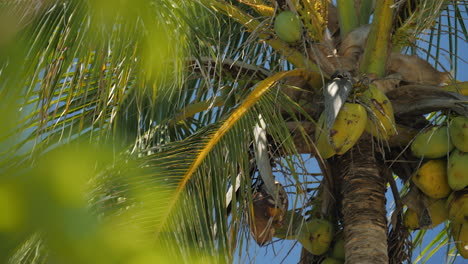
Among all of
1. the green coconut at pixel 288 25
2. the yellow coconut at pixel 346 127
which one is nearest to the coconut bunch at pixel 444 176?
the yellow coconut at pixel 346 127

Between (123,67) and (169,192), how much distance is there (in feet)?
1.86

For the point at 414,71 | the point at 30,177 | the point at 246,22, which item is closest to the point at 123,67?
the point at 246,22

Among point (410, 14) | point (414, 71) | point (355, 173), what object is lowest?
point (355, 173)

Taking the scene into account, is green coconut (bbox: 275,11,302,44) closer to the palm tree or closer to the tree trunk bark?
the palm tree

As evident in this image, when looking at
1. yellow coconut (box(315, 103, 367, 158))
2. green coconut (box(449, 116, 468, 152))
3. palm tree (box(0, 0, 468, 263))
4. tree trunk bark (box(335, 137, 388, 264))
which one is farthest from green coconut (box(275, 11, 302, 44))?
green coconut (box(449, 116, 468, 152))

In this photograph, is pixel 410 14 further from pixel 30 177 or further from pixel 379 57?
pixel 30 177

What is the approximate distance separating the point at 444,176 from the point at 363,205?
0.37 m

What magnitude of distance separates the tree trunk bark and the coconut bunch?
168 mm

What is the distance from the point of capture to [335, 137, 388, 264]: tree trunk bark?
2730mm

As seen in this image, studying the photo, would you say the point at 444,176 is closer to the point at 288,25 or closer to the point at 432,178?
the point at 432,178

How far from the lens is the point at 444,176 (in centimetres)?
281

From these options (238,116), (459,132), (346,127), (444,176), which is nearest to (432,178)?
(444,176)

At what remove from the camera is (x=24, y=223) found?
0.43 meters

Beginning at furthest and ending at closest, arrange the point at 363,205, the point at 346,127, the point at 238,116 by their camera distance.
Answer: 1. the point at 363,205
2. the point at 238,116
3. the point at 346,127
